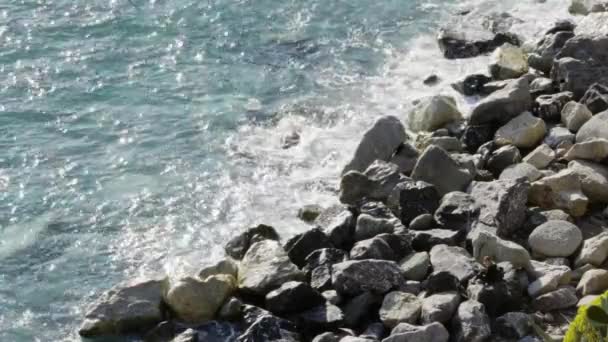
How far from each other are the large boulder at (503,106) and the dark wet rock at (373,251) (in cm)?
301

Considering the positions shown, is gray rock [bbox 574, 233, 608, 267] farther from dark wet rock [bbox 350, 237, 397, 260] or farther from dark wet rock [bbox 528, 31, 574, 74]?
dark wet rock [bbox 528, 31, 574, 74]

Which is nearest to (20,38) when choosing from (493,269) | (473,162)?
(473,162)

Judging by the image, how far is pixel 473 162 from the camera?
34.6ft

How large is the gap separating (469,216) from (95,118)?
5735 millimetres

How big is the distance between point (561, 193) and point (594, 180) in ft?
1.22

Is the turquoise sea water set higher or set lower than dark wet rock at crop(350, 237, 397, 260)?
lower

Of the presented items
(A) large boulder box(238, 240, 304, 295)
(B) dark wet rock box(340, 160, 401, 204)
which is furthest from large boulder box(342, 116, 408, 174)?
(A) large boulder box(238, 240, 304, 295)

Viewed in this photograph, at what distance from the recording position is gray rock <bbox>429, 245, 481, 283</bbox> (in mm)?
8562

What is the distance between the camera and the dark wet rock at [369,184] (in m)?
10.4

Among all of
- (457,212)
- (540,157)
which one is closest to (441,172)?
(457,212)

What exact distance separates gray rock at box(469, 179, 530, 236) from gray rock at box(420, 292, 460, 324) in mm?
1352

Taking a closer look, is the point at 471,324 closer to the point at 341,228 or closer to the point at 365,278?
the point at 365,278

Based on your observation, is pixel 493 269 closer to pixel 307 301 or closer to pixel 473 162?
pixel 307 301

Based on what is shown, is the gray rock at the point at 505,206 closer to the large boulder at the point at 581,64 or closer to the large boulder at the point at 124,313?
the large boulder at the point at 581,64
